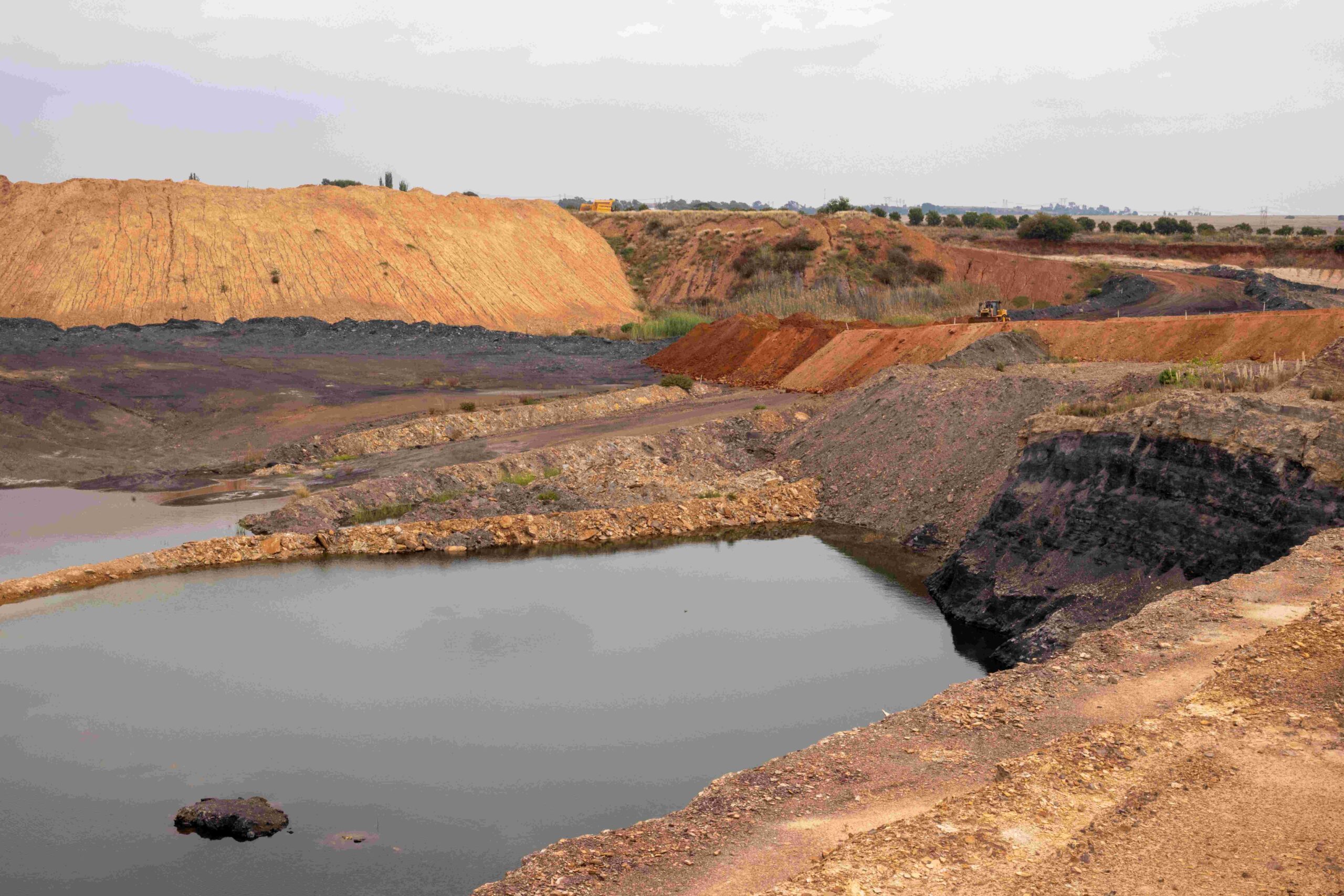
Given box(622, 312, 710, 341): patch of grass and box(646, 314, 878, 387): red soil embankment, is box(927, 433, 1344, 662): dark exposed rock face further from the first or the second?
box(622, 312, 710, 341): patch of grass

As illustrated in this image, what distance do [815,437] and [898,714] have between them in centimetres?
2001

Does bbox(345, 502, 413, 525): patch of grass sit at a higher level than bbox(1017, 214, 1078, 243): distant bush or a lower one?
lower

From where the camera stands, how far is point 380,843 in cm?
1151

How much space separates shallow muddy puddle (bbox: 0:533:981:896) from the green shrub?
2211cm

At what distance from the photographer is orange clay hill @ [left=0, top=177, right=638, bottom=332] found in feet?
195

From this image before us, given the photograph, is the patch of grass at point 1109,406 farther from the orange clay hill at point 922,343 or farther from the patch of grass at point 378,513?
the patch of grass at point 378,513

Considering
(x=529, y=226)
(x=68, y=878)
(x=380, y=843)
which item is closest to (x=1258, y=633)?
(x=380, y=843)

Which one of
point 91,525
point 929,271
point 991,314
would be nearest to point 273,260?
point 991,314

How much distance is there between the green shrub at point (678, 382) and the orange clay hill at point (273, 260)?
2284 centimetres

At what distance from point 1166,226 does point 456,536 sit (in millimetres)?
96416

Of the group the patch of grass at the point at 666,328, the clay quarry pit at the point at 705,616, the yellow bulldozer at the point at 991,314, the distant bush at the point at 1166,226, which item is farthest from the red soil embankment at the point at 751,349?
the distant bush at the point at 1166,226

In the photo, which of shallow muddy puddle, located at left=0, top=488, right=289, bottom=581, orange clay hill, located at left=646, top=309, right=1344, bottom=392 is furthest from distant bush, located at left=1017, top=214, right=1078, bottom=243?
shallow muddy puddle, located at left=0, top=488, right=289, bottom=581

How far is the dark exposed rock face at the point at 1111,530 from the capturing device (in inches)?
642

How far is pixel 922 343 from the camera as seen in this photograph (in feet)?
136
